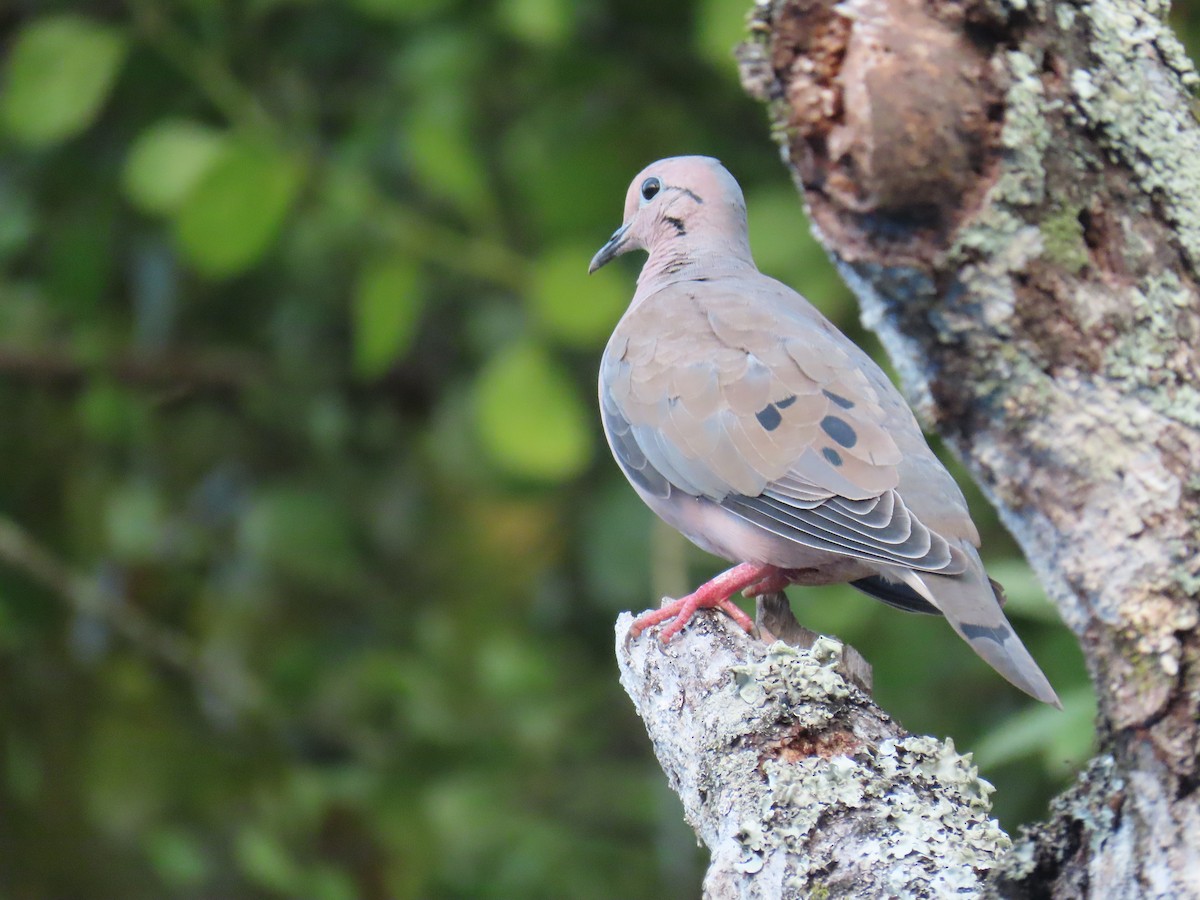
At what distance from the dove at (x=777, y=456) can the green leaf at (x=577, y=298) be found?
83cm

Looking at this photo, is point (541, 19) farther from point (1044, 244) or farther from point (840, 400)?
point (1044, 244)

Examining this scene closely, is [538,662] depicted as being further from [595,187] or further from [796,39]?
[796,39]

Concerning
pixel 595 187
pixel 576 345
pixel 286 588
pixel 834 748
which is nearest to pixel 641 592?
pixel 576 345

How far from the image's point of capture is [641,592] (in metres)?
4.47

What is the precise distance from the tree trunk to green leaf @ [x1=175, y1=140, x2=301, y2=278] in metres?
2.38

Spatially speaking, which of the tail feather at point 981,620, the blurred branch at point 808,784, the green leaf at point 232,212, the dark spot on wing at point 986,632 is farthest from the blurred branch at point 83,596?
the dark spot on wing at point 986,632

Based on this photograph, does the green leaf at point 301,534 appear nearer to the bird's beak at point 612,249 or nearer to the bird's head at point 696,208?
the bird's beak at point 612,249

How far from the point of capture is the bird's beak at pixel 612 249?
335 centimetres

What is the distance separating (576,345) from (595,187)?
19.0 inches

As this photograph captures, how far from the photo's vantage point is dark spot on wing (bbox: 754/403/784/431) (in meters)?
2.62

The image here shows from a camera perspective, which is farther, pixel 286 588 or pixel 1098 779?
pixel 286 588

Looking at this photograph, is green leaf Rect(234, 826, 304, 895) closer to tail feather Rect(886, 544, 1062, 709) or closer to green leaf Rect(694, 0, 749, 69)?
tail feather Rect(886, 544, 1062, 709)

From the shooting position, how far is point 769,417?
2.64m

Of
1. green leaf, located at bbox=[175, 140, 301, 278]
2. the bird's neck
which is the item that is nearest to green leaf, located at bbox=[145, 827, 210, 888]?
green leaf, located at bbox=[175, 140, 301, 278]
